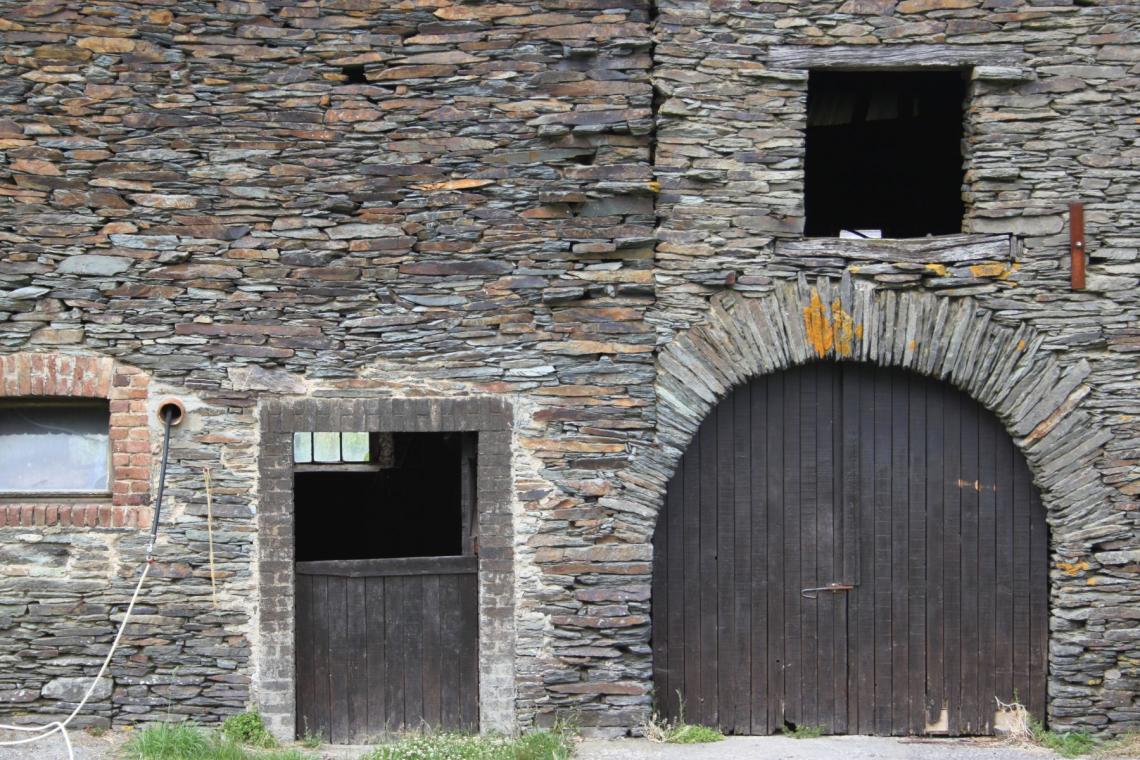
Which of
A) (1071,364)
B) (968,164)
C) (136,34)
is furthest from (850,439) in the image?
(136,34)

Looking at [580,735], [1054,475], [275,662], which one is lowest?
[580,735]

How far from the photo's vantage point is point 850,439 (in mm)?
5934

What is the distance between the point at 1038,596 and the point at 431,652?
3.66m

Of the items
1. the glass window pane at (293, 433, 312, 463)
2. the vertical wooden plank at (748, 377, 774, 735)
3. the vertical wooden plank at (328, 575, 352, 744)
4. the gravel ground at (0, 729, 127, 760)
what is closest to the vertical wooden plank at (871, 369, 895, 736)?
the vertical wooden plank at (748, 377, 774, 735)

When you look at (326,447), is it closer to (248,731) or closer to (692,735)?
(248,731)

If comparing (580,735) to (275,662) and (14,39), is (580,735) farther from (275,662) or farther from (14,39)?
(14,39)

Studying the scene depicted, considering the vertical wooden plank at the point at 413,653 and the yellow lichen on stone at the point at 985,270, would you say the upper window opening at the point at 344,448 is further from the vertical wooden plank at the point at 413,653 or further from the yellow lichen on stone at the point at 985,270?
the yellow lichen on stone at the point at 985,270

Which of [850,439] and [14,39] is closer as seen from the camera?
[14,39]

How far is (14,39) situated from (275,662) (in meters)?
3.78

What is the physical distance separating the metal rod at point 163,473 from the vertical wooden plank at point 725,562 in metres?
3.14

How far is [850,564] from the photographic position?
5949mm

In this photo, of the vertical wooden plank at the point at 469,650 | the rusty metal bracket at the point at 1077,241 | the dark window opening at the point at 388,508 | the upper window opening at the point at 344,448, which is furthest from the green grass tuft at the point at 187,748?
the rusty metal bracket at the point at 1077,241

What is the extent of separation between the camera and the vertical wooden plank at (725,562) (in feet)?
19.4

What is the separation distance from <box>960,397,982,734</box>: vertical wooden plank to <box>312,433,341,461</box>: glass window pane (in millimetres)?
3904
